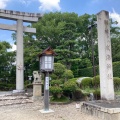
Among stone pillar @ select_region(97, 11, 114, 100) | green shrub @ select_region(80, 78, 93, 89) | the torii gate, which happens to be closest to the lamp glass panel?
stone pillar @ select_region(97, 11, 114, 100)

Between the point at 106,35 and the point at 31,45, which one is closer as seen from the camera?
the point at 106,35

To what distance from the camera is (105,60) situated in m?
7.09

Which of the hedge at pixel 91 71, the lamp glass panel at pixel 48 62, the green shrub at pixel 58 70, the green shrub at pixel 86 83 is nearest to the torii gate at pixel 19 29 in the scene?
the green shrub at pixel 58 70

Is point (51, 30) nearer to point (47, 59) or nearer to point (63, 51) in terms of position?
point (63, 51)

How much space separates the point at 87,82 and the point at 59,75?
278cm

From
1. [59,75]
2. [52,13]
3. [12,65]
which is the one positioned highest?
[52,13]

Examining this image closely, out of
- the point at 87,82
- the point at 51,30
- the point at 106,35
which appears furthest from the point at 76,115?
the point at 51,30

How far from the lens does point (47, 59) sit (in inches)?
260

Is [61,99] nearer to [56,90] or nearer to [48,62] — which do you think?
[56,90]

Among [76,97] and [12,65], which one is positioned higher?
[12,65]

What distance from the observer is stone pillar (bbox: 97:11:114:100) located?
6980mm

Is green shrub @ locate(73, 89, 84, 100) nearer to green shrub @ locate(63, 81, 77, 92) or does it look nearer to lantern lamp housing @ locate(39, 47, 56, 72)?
green shrub @ locate(63, 81, 77, 92)

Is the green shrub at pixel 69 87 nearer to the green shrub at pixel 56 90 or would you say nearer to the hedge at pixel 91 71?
the green shrub at pixel 56 90

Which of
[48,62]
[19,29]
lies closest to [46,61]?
[48,62]
